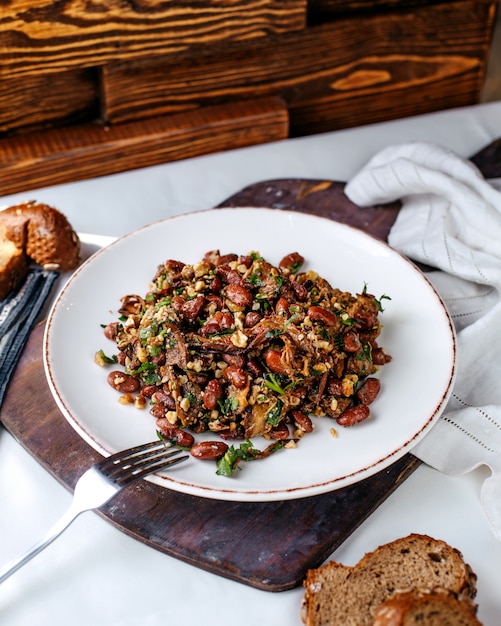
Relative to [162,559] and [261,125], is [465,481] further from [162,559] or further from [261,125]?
[261,125]

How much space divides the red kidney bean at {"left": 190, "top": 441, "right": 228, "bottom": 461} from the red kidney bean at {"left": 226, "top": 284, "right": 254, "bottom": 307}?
1.29 ft

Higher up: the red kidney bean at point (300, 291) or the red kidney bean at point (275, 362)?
the red kidney bean at point (275, 362)

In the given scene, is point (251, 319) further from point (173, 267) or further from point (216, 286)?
point (173, 267)

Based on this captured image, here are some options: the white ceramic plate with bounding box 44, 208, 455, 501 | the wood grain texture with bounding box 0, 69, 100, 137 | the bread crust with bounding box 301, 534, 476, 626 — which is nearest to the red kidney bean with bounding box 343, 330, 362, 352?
the white ceramic plate with bounding box 44, 208, 455, 501

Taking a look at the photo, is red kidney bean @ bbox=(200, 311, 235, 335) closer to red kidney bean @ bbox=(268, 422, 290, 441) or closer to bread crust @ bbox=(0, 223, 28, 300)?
red kidney bean @ bbox=(268, 422, 290, 441)

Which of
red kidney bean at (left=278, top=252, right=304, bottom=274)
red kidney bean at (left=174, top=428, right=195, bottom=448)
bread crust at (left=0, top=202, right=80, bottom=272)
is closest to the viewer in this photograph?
red kidney bean at (left=174, top=428, right=195, bottom=448)

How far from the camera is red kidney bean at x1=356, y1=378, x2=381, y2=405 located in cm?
191

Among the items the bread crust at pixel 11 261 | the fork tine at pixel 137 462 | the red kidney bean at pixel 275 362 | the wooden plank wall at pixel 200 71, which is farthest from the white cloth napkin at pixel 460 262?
the bread crust at pixel 11 261

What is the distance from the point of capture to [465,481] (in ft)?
6.36

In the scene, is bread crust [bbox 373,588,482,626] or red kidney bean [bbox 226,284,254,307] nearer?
bread crust [bbox 373,588,482,626]

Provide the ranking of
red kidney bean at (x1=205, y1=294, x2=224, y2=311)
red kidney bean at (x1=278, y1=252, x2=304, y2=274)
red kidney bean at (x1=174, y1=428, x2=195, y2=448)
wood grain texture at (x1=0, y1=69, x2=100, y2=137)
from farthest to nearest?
wood grain texture at (x1=0, y1=69, x2=100, y2=137)
red kidney bean at (x1=278, y1=252, x2=304, y2=274)
red kidney bean at (x1=205, y1=294, x2=224, y2=311)
red kidney bean at (x1=174, y1=428, x2=195, y2=448)

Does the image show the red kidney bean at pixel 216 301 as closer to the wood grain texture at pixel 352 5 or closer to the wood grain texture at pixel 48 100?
the wood grain texture at pixel 48 100

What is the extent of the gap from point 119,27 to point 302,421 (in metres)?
1.95

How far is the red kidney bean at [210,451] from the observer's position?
1.73m
